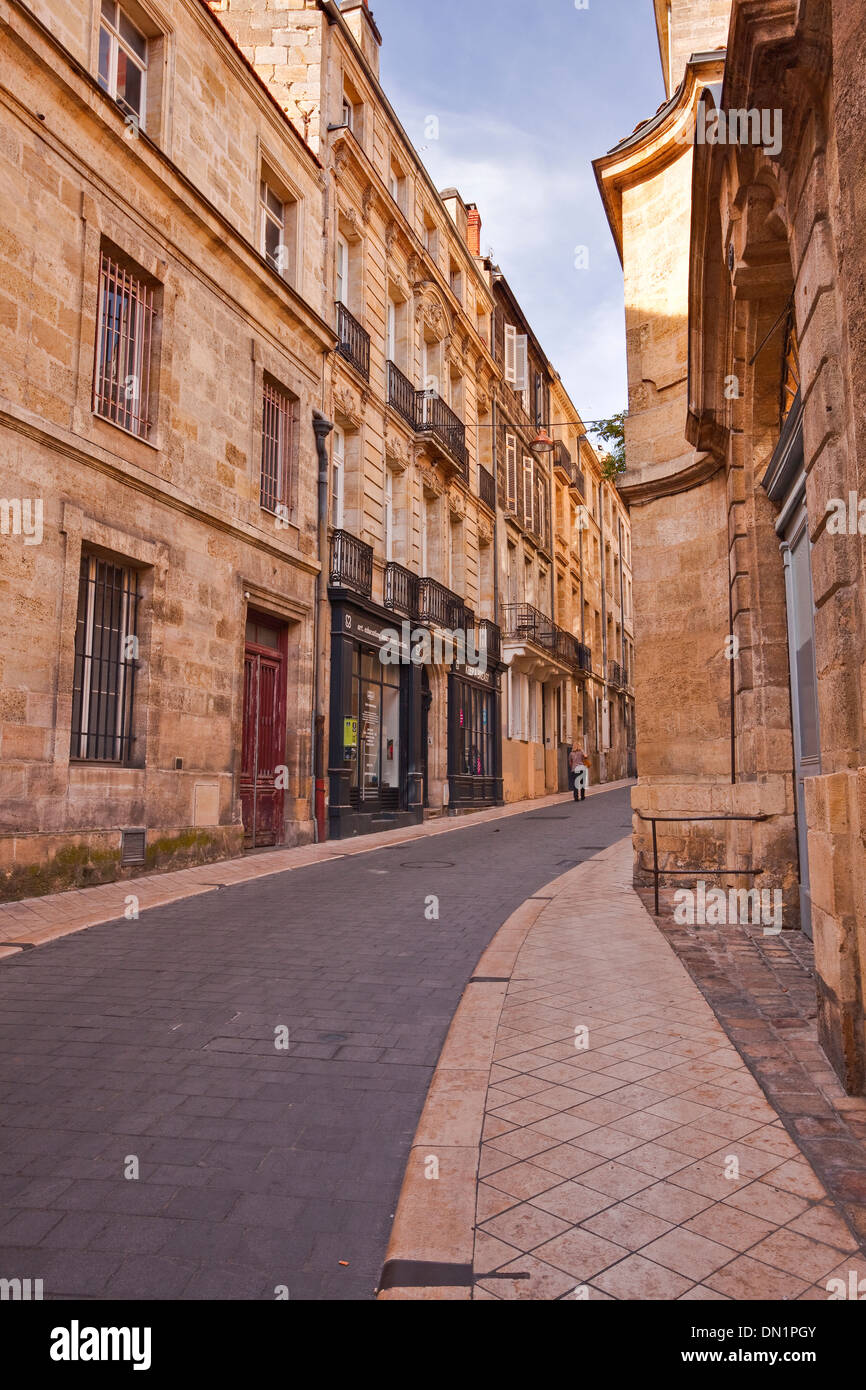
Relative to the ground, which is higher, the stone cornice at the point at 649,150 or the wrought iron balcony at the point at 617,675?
the stone cornice at the point at 649,150

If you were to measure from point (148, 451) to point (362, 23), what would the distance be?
13.1m

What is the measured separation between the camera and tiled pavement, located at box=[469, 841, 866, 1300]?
2.58m

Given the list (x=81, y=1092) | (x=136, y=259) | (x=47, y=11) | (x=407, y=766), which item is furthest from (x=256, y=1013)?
(x=407, y=766)

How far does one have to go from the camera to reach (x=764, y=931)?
7621 millimetres

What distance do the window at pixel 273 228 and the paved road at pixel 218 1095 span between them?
11.5 meters

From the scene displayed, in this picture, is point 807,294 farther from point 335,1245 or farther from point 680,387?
point 680,387

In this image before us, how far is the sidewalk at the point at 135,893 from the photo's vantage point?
746 cm

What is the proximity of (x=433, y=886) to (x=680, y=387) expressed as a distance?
5.90 m

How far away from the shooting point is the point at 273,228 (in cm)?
1570

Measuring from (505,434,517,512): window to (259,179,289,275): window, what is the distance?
13794mm

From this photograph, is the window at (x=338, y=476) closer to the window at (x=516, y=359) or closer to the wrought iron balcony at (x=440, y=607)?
the wrought iron balcony at (x=440, y=607)

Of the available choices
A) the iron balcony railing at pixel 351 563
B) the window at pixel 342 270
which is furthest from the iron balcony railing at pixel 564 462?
the iron balcony railing at pixel 351 563

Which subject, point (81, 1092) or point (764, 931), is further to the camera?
point (764, 931)

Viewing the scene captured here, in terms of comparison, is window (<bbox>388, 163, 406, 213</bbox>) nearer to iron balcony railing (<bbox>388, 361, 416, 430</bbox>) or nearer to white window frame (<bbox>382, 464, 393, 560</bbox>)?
iron balcony railing (<bbox>388, 361, 416, 430</bbox>)
